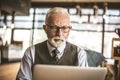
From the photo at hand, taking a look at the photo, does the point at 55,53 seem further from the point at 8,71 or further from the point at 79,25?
the point at 79,25

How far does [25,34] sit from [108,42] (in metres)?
3.48

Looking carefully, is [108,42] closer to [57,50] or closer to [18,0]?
[18,0]

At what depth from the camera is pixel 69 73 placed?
1238 millimetres

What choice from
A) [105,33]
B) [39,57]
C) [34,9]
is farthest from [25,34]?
[39,57]

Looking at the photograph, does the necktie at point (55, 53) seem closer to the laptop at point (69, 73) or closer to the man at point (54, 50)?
the man at point (54, 50)

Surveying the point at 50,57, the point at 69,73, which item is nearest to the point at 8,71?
the point at 50,57

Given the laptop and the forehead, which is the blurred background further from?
the laptop

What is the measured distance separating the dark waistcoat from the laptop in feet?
1.21

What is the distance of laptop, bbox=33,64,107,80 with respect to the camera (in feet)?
4.01

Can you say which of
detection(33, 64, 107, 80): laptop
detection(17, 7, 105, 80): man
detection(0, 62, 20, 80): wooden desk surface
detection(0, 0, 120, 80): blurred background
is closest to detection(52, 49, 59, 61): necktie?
detection(17, 7, 105, 80): man

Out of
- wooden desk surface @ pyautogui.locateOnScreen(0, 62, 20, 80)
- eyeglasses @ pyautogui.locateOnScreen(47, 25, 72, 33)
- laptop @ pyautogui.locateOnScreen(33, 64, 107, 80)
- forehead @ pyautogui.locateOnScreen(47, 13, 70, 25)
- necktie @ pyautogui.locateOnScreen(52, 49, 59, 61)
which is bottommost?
wooden desk surface @ pyautogui.locateOnScreen(0, 62, 20, 80)

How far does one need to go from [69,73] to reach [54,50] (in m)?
0.42

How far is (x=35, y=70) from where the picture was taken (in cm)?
126

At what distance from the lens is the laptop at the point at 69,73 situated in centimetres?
122
